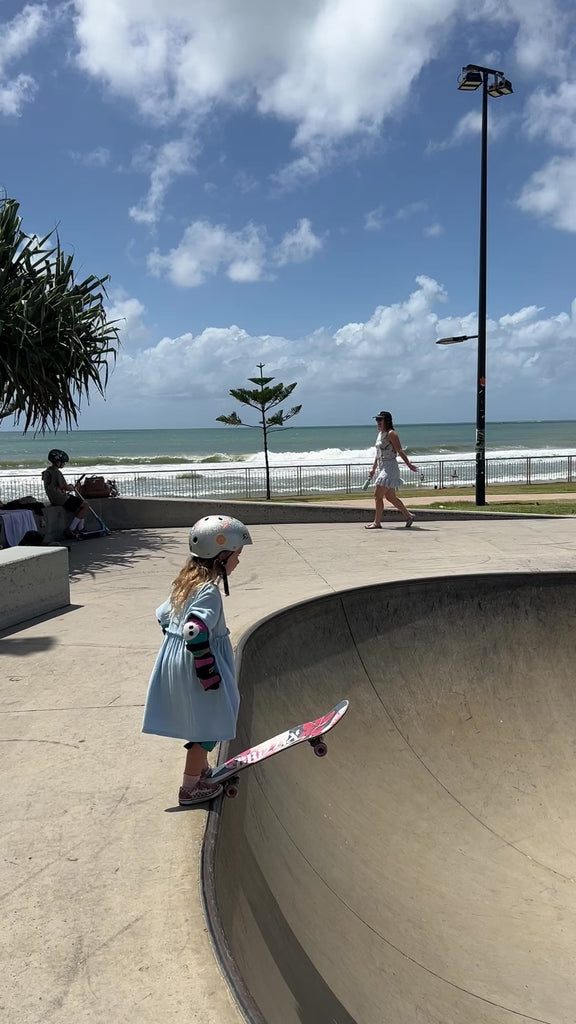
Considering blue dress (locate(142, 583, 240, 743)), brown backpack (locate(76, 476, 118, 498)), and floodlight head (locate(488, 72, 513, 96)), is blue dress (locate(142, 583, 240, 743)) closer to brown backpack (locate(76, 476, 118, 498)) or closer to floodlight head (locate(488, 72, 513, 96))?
brown backpack (locate(76, 476, 118, 498))

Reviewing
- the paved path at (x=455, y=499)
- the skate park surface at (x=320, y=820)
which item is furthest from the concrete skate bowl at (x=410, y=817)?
the paved path at (x=455, y=499)

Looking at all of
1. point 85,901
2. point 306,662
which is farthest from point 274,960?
point 306,662

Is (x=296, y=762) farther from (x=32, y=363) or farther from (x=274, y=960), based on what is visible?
(x=32, y=363)

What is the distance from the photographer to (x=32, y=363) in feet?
33.4

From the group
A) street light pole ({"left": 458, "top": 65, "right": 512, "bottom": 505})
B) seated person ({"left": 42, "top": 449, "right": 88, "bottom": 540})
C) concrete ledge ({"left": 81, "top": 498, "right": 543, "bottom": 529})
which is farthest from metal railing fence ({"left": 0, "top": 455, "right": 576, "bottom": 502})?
seated person ({"left": 42, "top": 449, "right": 88, "bottom": 540})

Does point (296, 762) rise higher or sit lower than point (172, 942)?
lower

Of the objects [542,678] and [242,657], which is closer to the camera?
[242,657]

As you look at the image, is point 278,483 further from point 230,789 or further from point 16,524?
point 230,789

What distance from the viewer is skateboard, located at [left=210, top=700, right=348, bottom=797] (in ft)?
9.53

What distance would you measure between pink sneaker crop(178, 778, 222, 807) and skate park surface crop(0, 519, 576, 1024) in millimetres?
51

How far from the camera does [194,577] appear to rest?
2.96m

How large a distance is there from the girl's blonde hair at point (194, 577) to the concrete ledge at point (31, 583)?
373cm

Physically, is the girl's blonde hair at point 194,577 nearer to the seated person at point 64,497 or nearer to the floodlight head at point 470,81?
the seated person at point 64,497

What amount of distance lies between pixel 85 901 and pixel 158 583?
585 centimetres
